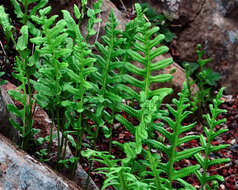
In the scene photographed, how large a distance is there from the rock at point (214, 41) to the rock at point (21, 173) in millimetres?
3622

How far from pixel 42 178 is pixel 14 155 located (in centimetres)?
18

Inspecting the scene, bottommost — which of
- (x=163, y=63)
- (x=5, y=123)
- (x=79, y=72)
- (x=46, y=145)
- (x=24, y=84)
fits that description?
(x=46, y=145)

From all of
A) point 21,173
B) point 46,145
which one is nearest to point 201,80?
point 46,145

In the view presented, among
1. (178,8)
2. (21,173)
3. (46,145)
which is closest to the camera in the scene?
(21,173)

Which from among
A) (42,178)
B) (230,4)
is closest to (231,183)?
(42,178)

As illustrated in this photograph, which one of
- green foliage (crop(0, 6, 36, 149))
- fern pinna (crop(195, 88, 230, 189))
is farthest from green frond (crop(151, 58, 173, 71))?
green foliage (crop(0, 6, 36, 149))

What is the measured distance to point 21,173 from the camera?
5.48ft

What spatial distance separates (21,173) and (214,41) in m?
4.09

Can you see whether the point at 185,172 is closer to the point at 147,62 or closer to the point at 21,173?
the point at 147,62

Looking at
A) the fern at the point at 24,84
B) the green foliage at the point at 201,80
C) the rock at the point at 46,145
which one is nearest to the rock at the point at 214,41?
the green foliage at the point at 201,80

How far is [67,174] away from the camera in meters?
2.20

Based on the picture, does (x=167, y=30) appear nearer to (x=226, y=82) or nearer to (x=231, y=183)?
(x=226, y=82)

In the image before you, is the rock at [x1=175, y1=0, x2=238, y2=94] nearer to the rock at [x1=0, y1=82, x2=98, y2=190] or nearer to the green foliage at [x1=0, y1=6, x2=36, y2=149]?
the rock at [x1=0, y1=82, x2=98, y2=190]

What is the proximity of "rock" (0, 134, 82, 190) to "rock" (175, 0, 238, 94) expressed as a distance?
143 inches
